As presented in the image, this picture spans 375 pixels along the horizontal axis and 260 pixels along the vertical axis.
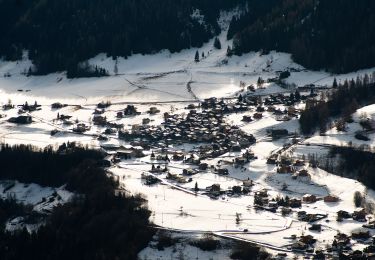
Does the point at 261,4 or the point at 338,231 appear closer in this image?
the point at 338,231

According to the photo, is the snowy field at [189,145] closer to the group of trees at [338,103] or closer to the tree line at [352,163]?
the tree line at [352,163]

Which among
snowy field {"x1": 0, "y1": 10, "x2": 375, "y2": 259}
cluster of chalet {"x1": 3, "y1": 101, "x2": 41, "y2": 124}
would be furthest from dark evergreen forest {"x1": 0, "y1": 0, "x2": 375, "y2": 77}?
cluster of chalet {"x1": 3, "y1": 101, "x2": 41, "y2": 124}

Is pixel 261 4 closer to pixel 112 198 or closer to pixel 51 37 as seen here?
pixel 51 37

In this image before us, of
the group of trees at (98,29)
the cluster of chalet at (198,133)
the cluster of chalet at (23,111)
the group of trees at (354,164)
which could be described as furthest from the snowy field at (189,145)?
the group of trees at (98,29)

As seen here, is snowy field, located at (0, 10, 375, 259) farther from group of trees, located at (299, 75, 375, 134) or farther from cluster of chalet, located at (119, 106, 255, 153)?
group of trees, located at (299, 75, 375, 134)

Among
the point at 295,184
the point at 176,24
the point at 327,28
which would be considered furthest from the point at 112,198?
the point at 176,24

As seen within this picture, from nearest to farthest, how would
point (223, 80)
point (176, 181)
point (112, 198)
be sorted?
point (112, 198), point (176, 181), point (223, 80)
